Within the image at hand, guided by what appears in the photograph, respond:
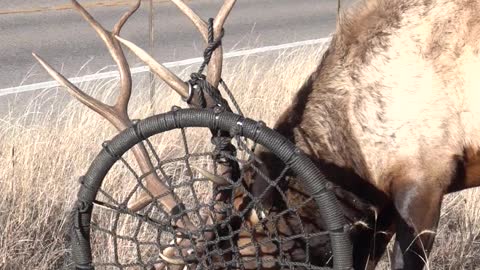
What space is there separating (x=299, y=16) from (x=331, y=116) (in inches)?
443

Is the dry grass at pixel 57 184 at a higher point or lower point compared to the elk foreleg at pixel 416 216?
higher

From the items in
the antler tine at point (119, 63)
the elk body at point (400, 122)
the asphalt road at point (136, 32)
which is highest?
the asphalt road at point (136, 32)

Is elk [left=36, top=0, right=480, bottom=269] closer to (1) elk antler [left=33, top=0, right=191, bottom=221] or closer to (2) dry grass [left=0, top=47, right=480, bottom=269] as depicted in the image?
(1) elk antler [left=33, top=0, right=191, bottom=221]

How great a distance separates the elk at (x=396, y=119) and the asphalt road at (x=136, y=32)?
19.5 feet

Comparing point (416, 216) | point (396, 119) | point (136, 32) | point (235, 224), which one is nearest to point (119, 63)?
point (235, 224)

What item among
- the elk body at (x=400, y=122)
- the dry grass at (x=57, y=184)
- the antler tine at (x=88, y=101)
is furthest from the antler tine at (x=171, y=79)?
the dry grass at (x=57, y=184)

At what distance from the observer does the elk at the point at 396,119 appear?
4324mm

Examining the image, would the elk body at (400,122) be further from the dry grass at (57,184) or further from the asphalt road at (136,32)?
the asphalt road at (136,32)

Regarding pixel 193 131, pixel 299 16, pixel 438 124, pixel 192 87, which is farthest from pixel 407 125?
pixel 299 16

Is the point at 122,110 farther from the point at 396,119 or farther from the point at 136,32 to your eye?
the point at 136,32

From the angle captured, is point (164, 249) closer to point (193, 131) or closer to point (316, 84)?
point (316, 84)

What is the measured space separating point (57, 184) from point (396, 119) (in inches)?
88.1

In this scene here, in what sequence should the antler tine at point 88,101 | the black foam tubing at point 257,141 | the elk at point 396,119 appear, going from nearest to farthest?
the black foam tubing at point 257,141 → the antler tine at point 88,101 → the elk at point 396,119

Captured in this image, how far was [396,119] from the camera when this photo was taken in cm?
444
